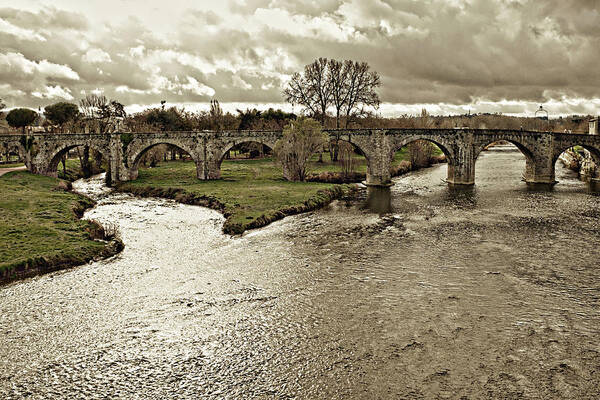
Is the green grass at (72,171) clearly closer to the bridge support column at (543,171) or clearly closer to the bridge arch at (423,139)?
the bridge arch at (423,139)

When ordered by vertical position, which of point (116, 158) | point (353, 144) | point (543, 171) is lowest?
point (543, 171)

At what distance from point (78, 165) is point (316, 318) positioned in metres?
65.8

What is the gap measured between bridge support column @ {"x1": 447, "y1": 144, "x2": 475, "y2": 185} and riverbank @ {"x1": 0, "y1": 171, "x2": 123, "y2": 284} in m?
40.7

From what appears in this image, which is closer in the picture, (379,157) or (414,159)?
(379,157)

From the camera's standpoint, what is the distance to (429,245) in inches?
982

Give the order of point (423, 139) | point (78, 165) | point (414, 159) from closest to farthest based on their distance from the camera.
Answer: point (423, 139), point (78, 165), point (414, 159)

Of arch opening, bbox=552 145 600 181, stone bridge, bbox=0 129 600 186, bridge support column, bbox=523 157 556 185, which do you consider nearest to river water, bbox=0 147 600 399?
stone bridge, bbox=0 129 600 186

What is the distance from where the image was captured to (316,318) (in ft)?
51.5

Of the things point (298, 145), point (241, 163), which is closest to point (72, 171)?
point (241, 163)

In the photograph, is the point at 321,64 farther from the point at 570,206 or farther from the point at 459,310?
Result: the point at 459,310

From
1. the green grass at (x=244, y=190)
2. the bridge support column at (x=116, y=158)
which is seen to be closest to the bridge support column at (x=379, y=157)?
the green grass at (x=244, y=190)

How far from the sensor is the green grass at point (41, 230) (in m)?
20.6

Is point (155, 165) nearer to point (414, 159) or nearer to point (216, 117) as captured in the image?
point (216, 117)

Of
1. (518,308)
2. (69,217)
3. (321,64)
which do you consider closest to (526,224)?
(518,308)
